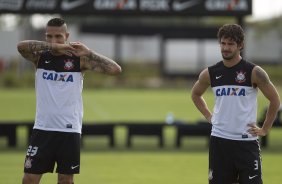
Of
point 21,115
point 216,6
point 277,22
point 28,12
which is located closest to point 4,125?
point 28,12

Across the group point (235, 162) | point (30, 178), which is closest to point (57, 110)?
point (30, 178)

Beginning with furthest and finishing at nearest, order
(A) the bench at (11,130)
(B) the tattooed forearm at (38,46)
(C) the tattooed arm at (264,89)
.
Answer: (A) the bench at (11,130), (B) the tattooed forearm at (38,46), (C) the tattooed arm at (264,89)

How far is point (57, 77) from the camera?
28.7 ft

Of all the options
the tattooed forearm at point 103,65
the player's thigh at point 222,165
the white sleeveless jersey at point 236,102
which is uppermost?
the tattooed forearm at point 103,65

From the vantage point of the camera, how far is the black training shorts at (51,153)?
8695 mm

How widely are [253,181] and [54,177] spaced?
20.1 ft

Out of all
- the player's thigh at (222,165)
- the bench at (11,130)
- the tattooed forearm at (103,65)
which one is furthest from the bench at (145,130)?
the player's thigh at (222,165)

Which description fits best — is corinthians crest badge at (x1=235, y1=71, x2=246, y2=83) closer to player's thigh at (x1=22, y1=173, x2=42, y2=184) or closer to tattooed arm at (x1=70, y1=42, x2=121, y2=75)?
tattooed arm at (x1=70, y1=42, x2=121, y2=75)

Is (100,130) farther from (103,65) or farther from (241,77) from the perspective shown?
(241,77)

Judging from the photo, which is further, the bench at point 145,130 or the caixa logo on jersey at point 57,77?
the bench at point 145,130

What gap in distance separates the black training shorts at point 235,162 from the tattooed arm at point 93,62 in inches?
56.9

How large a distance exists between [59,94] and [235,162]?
203cm

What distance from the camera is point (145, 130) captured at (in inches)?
802

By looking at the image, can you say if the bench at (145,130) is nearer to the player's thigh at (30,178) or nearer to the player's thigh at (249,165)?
the player's thigh at (30,178)
